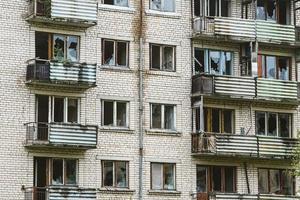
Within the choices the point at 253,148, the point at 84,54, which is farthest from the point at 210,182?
the point at 84,54

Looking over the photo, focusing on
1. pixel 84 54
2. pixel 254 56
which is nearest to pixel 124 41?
pixel 84 54

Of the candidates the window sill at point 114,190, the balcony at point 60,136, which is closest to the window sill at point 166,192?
the window sill at point 114,190

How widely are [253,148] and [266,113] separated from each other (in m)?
2.97

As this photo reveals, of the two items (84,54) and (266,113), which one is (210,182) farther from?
(84,54)

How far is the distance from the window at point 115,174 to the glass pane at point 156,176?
4.60 ft

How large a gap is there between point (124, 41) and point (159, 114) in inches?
157

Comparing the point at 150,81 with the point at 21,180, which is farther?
the point at 150,81

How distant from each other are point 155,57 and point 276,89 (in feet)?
21.1

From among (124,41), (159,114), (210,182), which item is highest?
(124,41)

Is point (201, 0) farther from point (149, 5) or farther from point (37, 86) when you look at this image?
point (37, 86)

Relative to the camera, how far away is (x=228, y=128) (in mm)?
52219

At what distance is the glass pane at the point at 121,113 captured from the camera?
4956 cm

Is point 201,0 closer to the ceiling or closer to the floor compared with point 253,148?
closer to the ceiling

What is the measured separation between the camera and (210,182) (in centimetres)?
5112
